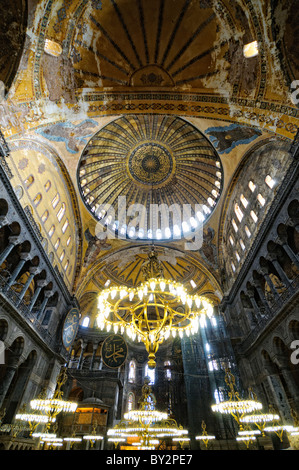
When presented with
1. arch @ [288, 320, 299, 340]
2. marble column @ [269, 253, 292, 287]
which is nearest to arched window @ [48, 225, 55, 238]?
marble column @ [269, 253, 292, 287]

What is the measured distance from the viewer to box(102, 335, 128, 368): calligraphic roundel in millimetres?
13195

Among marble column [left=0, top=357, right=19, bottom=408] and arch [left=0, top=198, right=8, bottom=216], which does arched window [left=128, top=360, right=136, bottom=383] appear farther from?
arch [left=0, top=198, right=8, bottom=216]

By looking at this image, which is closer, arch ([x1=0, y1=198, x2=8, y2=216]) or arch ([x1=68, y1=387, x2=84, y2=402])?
arch ([x1=0, y1=198, x2=8, y2=216])

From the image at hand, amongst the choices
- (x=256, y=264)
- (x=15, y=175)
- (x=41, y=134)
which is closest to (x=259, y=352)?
(x=256, y=264)

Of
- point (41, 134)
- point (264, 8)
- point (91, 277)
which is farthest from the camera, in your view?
point (91, 277)

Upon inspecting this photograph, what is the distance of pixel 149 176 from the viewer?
15.8m

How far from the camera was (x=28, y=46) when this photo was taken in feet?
23.6

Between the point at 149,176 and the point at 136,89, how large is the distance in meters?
6.67

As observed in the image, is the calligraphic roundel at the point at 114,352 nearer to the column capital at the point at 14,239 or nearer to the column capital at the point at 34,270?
the column capital at the point at 34,270

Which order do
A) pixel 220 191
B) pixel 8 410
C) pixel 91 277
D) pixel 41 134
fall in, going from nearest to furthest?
pixel 8 410, pixel 41 134, pixel 220 191, pixel 91 277

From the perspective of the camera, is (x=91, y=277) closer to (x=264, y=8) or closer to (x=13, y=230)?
(x=13, y=230)

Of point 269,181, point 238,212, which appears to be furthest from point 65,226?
point 269,181

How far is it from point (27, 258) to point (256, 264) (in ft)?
35.9

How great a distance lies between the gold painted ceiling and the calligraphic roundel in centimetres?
384
